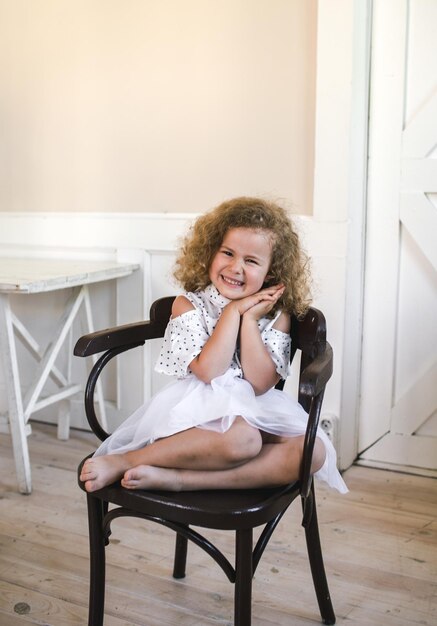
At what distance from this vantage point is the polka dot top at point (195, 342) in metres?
1.53

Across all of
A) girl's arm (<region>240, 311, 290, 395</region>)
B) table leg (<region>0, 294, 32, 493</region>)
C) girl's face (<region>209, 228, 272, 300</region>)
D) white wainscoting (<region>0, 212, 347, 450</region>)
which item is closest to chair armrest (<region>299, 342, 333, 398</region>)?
girl's arm (<region>240, 311, 290, 395</region>)

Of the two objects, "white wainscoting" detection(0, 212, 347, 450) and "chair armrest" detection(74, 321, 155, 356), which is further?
"white wainscoting" detection(0, 212, 347, 450)

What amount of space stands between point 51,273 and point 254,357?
3.47 feet

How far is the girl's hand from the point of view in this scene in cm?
152

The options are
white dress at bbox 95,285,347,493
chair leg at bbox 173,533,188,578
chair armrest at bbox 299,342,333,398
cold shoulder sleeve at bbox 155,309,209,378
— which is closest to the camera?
chair armrest at bbox 299,342,333,398

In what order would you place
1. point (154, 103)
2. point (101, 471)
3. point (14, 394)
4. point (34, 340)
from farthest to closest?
point (34, 340) < point (154, 103) < point (14, 394) < point (101, 471)

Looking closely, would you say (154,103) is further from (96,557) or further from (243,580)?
(243,580)

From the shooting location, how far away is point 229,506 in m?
1.24

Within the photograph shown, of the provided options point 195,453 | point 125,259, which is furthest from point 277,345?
point 125,259

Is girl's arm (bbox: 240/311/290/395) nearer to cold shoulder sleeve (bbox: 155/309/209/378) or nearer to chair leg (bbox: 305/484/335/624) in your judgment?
cold shoulder sleeve (bbox: 155/309/209/378)

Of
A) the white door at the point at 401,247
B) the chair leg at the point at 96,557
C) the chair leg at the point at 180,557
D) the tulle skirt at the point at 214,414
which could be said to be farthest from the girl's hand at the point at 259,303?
the white door at the point at 401,247

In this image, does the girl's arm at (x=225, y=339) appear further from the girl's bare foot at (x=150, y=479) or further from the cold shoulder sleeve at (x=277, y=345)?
the girl's bare foot at (x=150, y=479)

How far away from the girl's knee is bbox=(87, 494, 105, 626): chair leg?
28 centimetres

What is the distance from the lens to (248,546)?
1.25m
